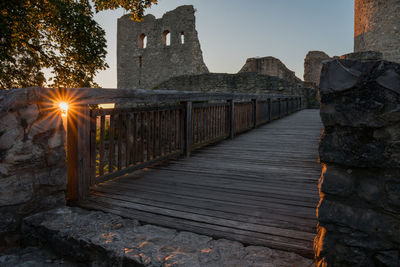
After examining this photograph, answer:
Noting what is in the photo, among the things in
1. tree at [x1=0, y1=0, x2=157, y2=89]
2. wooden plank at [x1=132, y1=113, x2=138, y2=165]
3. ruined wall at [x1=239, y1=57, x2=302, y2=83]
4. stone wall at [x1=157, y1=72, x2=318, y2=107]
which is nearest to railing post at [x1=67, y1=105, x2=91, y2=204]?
wooden plank at [x1=132, y1=113, x2=138, y2=165]

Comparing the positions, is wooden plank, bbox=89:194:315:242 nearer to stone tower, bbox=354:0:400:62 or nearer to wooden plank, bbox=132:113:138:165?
wooden plank, bbox=132:113:138:165

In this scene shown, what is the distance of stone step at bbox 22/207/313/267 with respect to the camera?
1.63 m

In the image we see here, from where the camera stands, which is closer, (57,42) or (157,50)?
(57,42)

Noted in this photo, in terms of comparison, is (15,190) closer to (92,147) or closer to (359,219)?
(92,147)

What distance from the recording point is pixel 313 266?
1571 mm

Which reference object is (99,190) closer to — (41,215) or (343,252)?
(41,215)

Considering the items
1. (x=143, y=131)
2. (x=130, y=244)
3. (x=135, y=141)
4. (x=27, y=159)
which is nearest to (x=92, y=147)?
(x=27, y=159)

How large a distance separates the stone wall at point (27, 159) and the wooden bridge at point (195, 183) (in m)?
0.20

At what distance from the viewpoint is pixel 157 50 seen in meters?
24.8

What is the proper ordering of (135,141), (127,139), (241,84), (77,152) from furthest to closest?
(241,84), (135,141), (127,139), (77,152)

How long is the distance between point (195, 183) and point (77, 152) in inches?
50.7

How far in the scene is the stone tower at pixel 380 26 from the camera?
1792cm

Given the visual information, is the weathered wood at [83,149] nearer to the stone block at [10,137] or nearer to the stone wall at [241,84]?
the stone block at [10,137]

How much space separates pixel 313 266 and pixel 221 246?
21.3 inches
